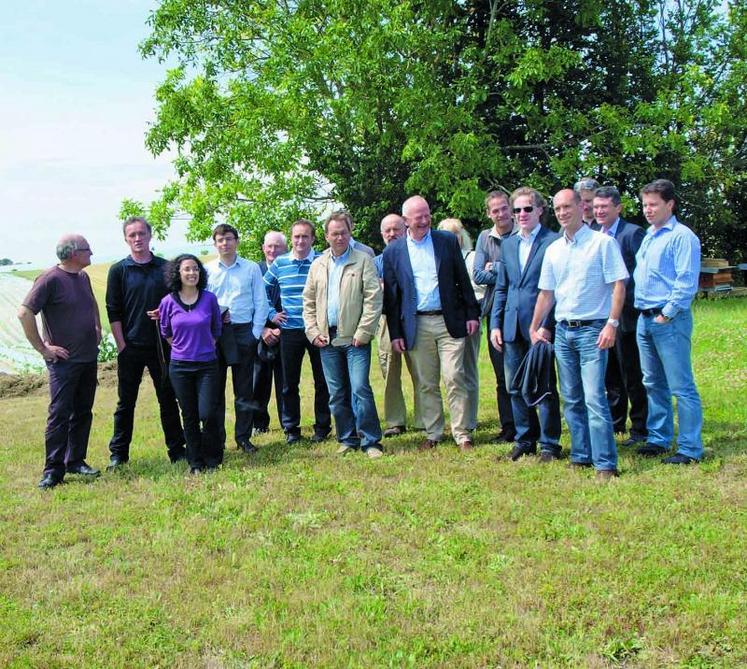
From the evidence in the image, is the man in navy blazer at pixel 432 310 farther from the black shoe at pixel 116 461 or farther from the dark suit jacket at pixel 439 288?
the black shoe at pixel 116 461

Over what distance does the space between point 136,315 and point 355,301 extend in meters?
2.00

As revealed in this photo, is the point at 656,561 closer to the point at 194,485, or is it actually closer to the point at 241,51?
the point at 194,485

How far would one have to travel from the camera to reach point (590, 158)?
18.5 metres

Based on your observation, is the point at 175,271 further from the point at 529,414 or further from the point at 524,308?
the point at 529,414

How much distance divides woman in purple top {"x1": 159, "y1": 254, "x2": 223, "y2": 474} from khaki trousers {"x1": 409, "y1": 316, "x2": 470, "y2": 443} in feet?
6.04

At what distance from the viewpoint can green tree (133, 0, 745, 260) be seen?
671 inches

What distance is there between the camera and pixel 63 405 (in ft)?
21.2

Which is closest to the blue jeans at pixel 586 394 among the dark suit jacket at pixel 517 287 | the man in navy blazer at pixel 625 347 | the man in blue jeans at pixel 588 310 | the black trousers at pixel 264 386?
the man in blue jeans at pixel 588 310

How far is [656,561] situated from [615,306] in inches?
79.8

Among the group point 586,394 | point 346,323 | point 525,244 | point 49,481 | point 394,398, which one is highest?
point 525,244


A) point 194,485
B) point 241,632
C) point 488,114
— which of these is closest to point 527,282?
point 194,485

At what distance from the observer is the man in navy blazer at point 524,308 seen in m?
6.16

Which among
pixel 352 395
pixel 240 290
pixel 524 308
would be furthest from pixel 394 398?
pixel 524 308

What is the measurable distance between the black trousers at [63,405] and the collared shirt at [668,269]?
15.5 ft
